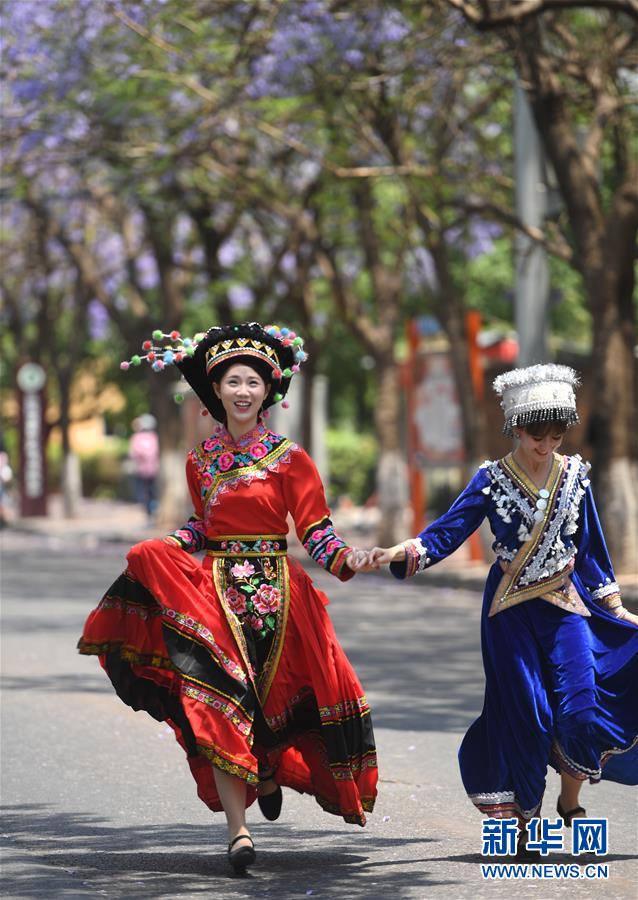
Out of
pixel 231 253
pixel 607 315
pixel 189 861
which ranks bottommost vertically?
pixel 189 861

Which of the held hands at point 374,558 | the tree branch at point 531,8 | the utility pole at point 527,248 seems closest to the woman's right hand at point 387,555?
the held hands at point 374,558

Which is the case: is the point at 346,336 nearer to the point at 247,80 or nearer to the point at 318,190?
the point at 318,190

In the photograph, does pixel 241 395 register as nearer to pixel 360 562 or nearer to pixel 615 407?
pixel 360 562

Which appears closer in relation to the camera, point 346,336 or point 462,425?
point 462,425

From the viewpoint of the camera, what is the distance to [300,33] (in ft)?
59.4

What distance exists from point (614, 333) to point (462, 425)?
4006 millimetres

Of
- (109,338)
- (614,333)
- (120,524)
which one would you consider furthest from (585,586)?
(109,338)

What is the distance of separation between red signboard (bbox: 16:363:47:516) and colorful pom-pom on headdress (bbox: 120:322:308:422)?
2857 cm

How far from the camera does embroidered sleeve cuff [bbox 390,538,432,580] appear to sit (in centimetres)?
630

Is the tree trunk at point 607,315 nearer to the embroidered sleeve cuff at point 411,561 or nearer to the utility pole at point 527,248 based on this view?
the utility pole at point 527,248

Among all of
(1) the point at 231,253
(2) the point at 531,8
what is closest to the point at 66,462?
(1) the point at 231,253

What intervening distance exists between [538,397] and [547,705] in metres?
1.02

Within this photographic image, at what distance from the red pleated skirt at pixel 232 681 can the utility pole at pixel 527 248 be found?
1179 cm

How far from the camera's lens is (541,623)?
628cm
